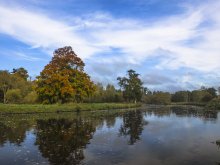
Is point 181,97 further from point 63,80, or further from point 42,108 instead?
point 42,108

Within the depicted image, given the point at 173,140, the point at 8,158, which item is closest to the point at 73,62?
the point at 173,140

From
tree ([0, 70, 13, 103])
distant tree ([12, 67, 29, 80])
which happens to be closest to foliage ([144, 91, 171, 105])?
distant tree ([12, 67, 29, 80])

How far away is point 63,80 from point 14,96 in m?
17.5

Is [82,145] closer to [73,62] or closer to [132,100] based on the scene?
[73,62]

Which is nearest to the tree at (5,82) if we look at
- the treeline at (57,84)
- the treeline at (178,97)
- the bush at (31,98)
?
the treeline at (57,84)

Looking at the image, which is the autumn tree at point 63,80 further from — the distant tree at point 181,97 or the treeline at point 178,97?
the distant tree at point 181,97

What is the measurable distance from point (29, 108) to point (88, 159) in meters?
40.5

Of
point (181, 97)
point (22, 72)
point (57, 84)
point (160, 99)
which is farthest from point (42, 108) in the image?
point (181, 97)

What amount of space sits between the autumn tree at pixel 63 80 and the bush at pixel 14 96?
9387 mm

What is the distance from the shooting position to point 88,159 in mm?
16719

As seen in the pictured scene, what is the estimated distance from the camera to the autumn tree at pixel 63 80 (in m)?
62.3

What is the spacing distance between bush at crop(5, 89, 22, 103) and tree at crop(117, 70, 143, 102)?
4657 centimetres

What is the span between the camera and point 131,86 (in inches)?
4358

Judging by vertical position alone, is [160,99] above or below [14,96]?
above
